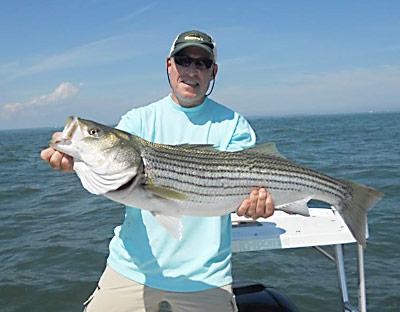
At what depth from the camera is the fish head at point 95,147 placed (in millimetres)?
3605

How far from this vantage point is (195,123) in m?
4.70

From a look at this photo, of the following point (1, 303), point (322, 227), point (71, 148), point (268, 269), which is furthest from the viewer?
point (268, 269)

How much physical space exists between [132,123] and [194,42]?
1.04 meters

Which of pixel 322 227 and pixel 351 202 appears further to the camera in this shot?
pixel 322 227

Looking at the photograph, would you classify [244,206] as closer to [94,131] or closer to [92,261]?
[94,131]

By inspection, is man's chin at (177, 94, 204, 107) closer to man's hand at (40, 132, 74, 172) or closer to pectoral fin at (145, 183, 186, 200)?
pectoral fin at (145, 183, 186, 200)

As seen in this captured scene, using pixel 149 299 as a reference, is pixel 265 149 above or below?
above

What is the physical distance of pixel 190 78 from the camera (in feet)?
15.3

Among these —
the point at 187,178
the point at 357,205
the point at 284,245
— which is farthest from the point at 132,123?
the point at 357,205

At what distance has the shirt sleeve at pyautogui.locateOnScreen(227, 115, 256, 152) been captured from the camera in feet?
15.6

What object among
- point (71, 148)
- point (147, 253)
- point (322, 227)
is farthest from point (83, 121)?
point (322, 227)

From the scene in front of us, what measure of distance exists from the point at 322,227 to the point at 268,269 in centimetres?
401

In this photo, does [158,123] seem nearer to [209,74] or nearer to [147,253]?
[209,74]

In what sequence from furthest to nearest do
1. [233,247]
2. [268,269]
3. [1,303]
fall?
[268,269] < [1,303] < [233,247]
